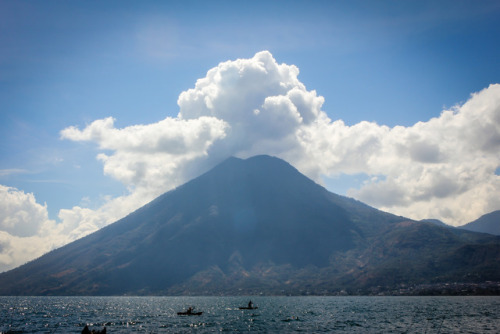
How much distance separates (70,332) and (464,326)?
10677 cm

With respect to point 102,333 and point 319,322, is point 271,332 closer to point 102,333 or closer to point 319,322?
point 319,322

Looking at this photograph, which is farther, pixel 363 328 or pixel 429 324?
pixel 429 324

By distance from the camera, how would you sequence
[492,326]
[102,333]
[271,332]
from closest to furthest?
[102,333] → [271,332] → [492,326]

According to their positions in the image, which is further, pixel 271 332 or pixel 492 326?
pixel 492 326

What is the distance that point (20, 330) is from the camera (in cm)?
10594

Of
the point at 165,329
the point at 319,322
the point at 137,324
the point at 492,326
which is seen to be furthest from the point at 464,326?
the point at 137,324

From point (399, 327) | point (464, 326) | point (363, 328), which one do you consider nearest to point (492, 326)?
point (464, 326)

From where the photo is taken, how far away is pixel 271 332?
100m

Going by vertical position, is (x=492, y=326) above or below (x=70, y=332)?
below

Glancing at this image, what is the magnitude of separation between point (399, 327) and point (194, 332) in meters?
55.6

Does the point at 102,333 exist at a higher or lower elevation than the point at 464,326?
higher

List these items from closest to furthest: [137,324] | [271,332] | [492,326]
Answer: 1. [271,332]
2. [492,326]
3. [137,324]

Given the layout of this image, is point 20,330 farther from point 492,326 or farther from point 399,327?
point 492,326

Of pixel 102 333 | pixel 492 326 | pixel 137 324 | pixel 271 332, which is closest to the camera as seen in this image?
pixel 102 333
